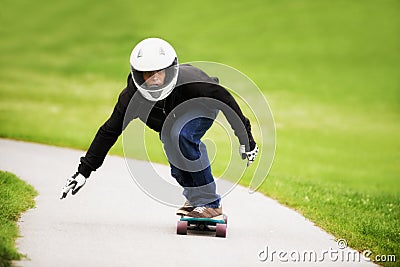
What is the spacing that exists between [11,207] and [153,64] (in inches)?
89.2

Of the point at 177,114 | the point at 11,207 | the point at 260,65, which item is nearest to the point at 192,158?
the point at 177,114

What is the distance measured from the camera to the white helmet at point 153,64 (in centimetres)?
706

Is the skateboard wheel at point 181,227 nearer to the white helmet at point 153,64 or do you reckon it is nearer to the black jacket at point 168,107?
the black jacket at point 168,107

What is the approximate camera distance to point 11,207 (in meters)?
8.20

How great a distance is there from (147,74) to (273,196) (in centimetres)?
380

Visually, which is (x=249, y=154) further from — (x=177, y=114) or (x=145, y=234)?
(x=145, y=234)

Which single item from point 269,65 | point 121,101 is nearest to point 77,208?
point 121,101

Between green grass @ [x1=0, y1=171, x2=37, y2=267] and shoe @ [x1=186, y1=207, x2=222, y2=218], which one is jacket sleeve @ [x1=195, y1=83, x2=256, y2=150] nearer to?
shoe @ [x1=186, y1=207, x2=222, y2=218]

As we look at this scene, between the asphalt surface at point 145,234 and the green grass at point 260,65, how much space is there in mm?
3714

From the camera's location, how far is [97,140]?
767cm

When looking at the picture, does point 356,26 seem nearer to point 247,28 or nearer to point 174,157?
point 247,28

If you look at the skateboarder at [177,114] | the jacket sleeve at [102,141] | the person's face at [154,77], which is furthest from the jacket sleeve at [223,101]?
the jacket sleeve at [102,141]

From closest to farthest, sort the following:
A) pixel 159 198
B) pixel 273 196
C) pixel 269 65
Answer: pixel 159 198 < pixel 273 196 < pixel 269 65

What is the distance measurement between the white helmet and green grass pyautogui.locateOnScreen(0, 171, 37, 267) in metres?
1.67
